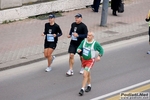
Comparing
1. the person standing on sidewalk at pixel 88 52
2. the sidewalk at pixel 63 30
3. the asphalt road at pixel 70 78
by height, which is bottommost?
the asphalt road at pixel 70 78

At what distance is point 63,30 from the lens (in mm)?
18406

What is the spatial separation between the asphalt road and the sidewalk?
24.3 inches

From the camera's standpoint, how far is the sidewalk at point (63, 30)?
15305 mm

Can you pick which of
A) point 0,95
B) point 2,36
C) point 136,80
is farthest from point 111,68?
point 2,36

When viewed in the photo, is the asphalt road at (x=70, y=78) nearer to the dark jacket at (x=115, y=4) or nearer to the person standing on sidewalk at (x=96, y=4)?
the dark jacket at (x=115, y=4)

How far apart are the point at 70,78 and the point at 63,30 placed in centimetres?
517

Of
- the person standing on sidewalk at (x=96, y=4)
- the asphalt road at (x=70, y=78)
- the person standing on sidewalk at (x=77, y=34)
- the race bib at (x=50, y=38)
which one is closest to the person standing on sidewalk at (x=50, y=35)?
the race bib at (x=50, y=38)

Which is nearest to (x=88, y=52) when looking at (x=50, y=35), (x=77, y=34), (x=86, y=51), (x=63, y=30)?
(x=86, y=51)

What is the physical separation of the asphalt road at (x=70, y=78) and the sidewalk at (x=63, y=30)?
62cm

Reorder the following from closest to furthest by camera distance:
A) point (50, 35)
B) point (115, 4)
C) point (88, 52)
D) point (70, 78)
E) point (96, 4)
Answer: point (88, 52) → point (70, 78) → point (50, 35) → point (115, 4) → point (96, 4)

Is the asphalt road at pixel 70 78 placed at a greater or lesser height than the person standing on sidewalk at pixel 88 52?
lesser

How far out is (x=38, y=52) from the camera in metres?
15.6

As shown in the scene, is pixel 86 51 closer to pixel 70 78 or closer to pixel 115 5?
pixel 70 78

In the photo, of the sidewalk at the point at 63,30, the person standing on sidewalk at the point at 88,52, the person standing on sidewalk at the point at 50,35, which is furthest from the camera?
the sidewalk at the point at 63,30
